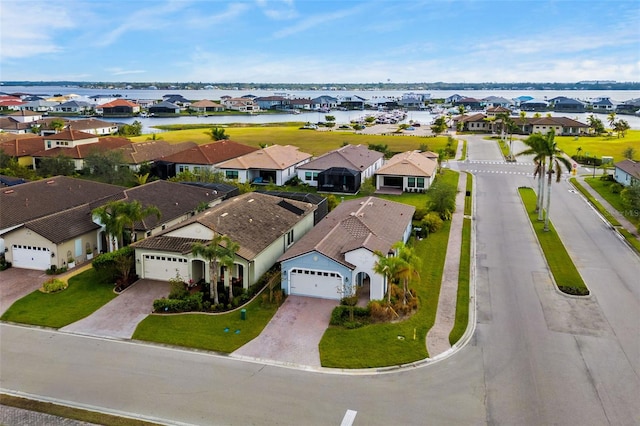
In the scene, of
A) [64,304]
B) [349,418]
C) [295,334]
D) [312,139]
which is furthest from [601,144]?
[64,304]

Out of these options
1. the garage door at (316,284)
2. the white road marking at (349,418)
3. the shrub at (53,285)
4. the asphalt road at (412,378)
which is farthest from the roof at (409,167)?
the white road marking at (349,418)

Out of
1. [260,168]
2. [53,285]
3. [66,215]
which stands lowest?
[53,285]

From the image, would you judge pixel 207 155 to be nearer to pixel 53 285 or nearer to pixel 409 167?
pixel 409 167

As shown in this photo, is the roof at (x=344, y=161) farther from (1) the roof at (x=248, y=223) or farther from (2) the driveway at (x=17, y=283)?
(2) the driveway at (x=17, y=283)

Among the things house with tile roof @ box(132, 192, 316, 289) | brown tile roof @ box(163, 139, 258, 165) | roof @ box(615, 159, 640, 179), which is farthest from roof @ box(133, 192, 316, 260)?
roof @ box(615, 159, 640, 179)

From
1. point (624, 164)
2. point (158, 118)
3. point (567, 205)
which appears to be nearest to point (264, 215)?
point (567, 205)

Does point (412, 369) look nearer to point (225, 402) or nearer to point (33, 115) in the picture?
point (225, 402)
